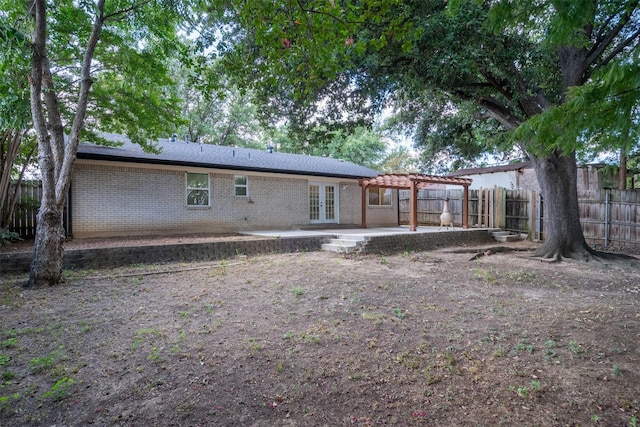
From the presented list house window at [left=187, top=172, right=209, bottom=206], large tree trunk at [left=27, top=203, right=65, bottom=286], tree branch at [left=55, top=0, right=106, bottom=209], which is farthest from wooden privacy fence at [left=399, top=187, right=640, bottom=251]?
large tree trunk at [left=27, top=203, right=65, bottom=286]

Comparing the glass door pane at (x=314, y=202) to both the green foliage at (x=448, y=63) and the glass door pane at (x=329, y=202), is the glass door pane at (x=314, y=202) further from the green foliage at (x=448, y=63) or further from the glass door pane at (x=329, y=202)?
the green foliage at (x=448, y=63)

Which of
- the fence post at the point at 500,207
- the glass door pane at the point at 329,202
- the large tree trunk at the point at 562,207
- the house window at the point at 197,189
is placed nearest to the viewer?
the large tree trunk at the point at 562,207

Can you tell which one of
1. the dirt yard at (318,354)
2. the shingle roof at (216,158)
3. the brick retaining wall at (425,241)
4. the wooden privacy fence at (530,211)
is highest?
the shingle roof at (216,158)

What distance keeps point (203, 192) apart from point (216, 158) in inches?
56.1

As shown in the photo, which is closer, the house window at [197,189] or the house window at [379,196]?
the house window at [197,189]

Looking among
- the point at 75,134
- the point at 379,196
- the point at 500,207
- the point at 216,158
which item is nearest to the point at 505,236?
the point at 500,207

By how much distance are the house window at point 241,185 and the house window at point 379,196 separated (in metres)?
6.28

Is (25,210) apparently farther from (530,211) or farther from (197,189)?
(530,211)

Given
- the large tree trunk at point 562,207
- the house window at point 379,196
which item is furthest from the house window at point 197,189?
the large tree trunk at point 562,207

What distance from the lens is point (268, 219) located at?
1434 cm

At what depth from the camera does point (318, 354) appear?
3518mm

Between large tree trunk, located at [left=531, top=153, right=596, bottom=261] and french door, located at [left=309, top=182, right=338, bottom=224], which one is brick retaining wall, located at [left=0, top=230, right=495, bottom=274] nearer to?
large tree trunk, located at [left=531, top=153, right=596, bottom=261]

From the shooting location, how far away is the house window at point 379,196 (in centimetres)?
1760

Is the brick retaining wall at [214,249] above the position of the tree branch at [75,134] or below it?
below
